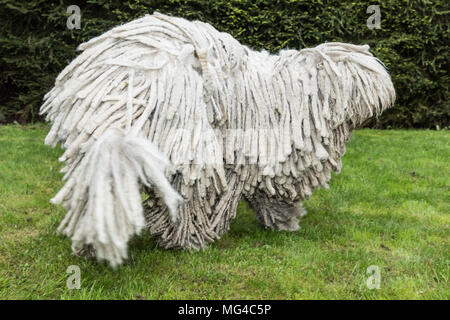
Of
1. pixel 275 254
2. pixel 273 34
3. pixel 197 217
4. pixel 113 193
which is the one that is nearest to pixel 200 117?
pixel 197 217

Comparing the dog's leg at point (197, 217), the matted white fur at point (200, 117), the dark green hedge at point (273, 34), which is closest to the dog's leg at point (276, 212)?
the matted white fur at point (200, 117)

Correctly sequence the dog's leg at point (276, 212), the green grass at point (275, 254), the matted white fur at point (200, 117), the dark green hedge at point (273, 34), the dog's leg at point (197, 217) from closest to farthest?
the matted white fur at point (200, 117)
the green grass at point (275, 254)
the dog's leg at point (197, 217)
the dog's leg at point (276, 212)
the dark green hedge at point (273, 34)

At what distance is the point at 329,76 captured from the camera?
3.09 metres

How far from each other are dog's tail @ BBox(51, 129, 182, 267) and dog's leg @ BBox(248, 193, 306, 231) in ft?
4.29

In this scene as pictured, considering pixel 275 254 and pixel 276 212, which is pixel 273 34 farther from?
pixel 275 254

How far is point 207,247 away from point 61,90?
1.30 meters

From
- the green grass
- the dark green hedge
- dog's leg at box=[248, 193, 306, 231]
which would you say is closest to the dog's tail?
the green grass

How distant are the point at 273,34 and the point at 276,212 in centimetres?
433

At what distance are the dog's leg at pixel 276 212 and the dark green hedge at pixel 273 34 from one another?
408 centimetres

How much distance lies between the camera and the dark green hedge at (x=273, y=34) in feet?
23.3

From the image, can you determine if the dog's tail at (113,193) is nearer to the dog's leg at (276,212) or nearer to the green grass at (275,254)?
the green grass at (275,254)

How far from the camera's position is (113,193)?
208 centimetres

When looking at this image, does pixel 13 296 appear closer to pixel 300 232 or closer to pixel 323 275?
pixel 323 275

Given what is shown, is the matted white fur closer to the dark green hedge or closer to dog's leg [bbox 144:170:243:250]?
dog's leg [bbox 144:170:243:250]
